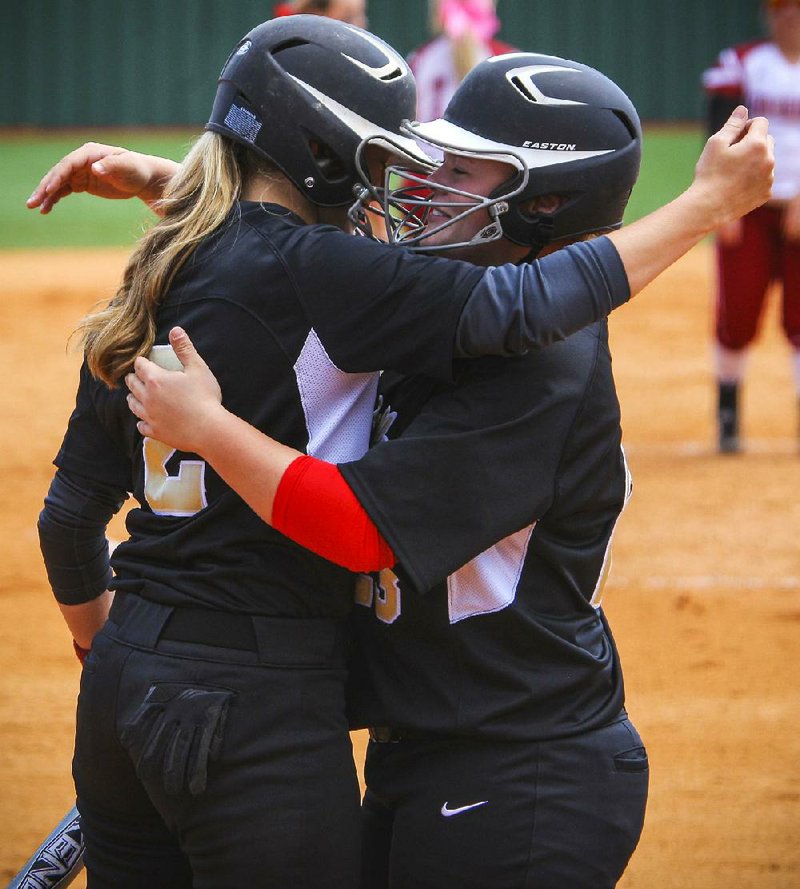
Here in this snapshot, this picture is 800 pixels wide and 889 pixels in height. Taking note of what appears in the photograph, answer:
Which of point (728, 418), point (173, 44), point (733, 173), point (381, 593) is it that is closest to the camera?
point (733, 173)

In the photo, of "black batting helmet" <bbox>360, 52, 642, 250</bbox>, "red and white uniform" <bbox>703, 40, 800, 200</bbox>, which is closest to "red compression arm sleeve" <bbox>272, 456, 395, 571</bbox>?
"black batting helmet" <bbox>360, 52, 642, 250</bbox>

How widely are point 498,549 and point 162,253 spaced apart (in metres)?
0.73

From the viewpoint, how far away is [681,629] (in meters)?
5.44

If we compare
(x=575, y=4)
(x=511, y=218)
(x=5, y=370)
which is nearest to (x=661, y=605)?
(x=511, y=218)

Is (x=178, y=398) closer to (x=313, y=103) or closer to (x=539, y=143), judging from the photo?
(x=313, y=103)

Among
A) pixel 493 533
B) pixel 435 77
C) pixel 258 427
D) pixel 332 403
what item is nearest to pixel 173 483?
pixel 258 427

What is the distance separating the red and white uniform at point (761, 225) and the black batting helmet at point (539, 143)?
223 inches

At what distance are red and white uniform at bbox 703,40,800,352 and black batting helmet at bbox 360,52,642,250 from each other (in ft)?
18.6

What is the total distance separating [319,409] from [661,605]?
12.4ft

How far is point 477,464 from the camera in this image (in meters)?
2.09

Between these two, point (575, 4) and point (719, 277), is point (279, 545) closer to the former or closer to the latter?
point (719, 277)

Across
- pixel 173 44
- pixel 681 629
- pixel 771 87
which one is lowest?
pixel 173 44

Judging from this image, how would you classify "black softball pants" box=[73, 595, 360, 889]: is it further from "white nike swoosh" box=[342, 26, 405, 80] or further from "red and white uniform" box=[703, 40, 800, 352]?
"red and white uniform" box=[703, 40, 800, 352]

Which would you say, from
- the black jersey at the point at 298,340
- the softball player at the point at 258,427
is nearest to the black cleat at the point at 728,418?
the softball player at the point at 258,427
